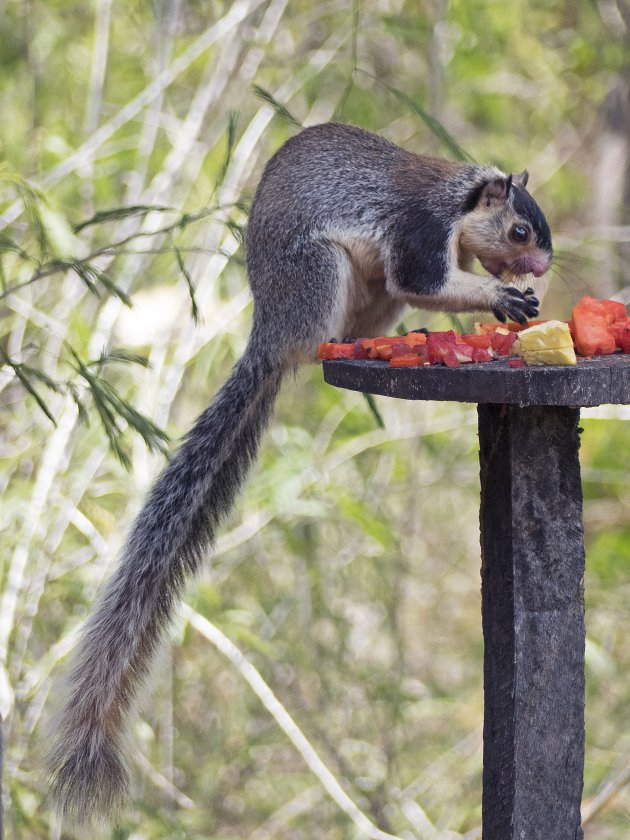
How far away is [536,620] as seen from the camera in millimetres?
1454

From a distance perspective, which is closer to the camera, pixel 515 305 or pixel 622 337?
pixel 622 337

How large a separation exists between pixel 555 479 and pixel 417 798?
178cm

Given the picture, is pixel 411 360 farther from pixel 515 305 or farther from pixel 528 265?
pixel 528 265

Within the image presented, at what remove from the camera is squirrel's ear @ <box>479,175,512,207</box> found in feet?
5.98

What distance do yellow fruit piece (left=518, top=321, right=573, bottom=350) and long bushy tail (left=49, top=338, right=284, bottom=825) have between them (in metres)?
0.66

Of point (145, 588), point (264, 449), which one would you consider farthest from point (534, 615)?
point (264, 449)

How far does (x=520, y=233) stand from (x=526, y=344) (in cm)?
52

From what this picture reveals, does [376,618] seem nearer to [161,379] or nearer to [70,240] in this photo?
[161,379]

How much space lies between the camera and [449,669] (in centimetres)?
396

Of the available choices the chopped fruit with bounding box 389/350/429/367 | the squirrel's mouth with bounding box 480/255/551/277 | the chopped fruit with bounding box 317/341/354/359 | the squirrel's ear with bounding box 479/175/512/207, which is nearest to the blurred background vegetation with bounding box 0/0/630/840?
the squirrel's ear with bounding box 479/175/512/207

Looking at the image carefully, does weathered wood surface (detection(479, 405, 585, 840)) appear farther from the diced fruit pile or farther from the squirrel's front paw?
the squirrel's front paw

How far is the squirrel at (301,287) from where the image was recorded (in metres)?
1.67

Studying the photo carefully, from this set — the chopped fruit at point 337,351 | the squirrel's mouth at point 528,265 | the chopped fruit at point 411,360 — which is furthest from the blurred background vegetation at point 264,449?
the chopped fruit at point 411,360

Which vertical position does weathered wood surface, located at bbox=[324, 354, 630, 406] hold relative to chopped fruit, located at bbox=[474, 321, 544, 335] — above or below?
below
